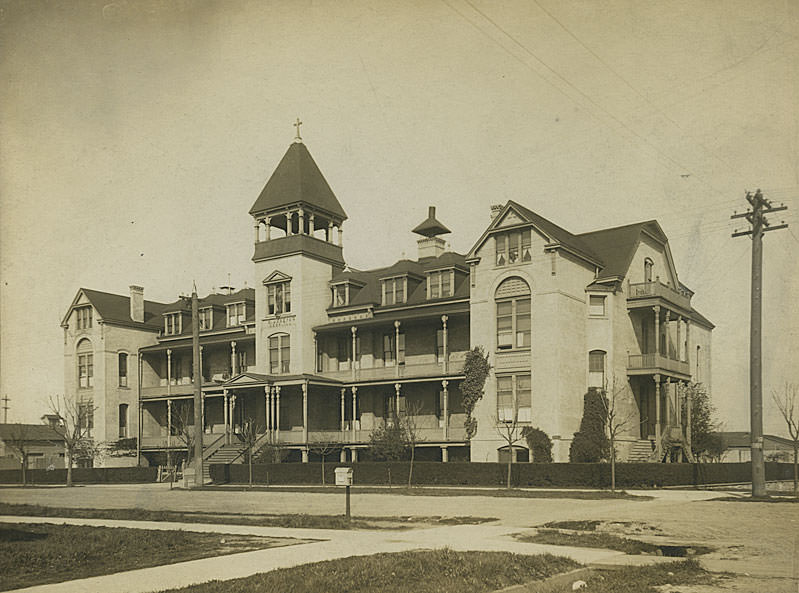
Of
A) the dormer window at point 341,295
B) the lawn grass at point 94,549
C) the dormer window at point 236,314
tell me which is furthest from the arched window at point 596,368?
the lawn grass at point 94,549

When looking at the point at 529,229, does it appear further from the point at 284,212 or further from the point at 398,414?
the point at 284,212

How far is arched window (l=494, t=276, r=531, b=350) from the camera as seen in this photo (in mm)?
41344

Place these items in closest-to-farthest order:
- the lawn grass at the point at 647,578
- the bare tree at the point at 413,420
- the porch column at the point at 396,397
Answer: the lawn grass at the point at 647,578, the bare tree at the point at 413,420, the porch column at the point at 396,397

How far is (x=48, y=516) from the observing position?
2472 cm

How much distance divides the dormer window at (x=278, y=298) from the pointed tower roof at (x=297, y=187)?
4714mm

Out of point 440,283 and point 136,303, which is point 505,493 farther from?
point 136,303

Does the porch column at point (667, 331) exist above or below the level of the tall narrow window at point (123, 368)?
above

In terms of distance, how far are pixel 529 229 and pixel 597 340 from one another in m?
6.33

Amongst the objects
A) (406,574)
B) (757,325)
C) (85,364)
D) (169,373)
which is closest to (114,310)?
(85,364)

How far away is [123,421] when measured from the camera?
59.2m

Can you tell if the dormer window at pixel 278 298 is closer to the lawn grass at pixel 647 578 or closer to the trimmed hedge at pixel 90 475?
the trimmed hedge at pixel 90 475

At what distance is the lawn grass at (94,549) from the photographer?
44.4 feet

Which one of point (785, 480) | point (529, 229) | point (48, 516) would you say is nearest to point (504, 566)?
point (48, 516)

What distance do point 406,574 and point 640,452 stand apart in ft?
105
